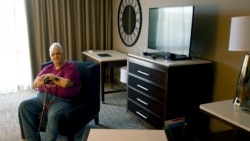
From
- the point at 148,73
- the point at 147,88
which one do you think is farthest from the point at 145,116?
the point at 148,73

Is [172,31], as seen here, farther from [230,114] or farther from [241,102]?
[230,114]

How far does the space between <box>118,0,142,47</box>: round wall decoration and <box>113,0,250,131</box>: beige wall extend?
1.12 m

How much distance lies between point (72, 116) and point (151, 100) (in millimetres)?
932

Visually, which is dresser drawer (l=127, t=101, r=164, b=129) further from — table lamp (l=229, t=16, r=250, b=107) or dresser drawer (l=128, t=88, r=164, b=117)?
table lamp (l=229, t=16, r=250, b=107)

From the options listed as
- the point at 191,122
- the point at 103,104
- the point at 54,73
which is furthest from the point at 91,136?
the point at 103,104

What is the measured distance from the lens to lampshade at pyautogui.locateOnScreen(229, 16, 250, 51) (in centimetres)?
164

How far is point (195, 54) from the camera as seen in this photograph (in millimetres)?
2873

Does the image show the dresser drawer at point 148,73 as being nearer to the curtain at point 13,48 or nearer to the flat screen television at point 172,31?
the flat screen television at point 172,31

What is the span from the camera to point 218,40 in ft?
8.36

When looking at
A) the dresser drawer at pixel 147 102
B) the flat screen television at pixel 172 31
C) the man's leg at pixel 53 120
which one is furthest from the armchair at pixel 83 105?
the flat screen television at pixel 172 31

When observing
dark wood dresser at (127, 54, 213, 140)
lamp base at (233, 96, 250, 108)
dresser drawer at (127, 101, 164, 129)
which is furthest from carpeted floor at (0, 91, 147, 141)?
lamp base at (233, 96, 250, 108)

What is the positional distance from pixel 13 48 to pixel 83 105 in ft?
8.49

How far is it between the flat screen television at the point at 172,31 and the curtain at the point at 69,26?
200 cm

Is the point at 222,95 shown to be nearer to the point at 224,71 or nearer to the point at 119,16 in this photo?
the point at 224,71
